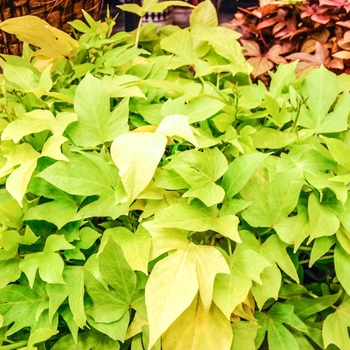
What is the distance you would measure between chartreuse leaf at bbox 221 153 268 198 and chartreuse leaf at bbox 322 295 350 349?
0.81ft

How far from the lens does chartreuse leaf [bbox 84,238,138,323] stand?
2.04 feet

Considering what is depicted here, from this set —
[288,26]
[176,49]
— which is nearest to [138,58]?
[176,49]

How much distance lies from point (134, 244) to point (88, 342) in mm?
173

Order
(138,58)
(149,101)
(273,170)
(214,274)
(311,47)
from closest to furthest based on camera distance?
1. (214,274)
2. (273,170)
3. (149,101)
4. (138,58)
5. (311,47)

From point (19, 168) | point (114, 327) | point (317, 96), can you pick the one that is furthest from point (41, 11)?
point (114, 327)

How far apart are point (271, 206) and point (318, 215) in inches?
2.6

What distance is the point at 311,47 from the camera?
1.11 m

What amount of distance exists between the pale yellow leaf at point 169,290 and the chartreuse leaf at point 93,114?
240mm

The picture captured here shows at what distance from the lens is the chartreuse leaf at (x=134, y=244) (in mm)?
609

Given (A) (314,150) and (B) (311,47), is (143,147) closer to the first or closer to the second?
(A) (314,150)

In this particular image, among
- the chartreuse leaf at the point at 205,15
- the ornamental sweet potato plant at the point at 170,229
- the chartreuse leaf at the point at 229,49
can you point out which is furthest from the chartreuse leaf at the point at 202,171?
the chartreuse leaf at the point at 205,15

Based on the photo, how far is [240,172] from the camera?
2.15 feet

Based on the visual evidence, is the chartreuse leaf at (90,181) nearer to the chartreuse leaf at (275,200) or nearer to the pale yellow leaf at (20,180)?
the pale yellow leaf at (20,180)

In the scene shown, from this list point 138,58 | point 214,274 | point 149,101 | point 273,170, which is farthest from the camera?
point 138,58
